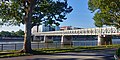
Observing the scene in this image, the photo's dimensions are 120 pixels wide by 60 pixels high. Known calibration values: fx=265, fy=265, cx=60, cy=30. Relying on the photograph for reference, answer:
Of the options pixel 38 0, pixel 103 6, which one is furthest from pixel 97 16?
pixel 38 0

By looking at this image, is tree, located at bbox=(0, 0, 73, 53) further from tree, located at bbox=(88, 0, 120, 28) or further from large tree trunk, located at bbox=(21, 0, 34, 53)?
tree, located at bbox=(88, 0, 120, 28)

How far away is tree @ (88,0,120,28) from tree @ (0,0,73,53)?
380 inches

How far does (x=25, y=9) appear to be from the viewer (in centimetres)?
3014

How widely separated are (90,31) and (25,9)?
9070cm

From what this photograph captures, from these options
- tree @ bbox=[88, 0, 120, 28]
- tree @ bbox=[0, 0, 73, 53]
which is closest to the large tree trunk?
tree @ bbox=[0, 0, 73, 53]

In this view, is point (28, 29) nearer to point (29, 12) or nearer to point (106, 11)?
point (29, 12)

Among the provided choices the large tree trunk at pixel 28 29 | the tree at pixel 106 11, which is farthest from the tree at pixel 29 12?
the tree at pixel 106 11

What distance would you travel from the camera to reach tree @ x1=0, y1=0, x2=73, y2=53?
2925cm

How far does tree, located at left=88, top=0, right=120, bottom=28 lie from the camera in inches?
1646

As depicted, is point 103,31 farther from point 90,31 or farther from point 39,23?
point 39,23

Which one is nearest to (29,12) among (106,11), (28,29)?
(28,29)

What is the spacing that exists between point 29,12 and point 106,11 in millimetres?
20467

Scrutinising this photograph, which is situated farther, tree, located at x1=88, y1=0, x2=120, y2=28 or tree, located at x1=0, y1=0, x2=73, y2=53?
tree, located at x1=88, y1=0, x2=120, y2=28

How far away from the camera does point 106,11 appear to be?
46312 mm
